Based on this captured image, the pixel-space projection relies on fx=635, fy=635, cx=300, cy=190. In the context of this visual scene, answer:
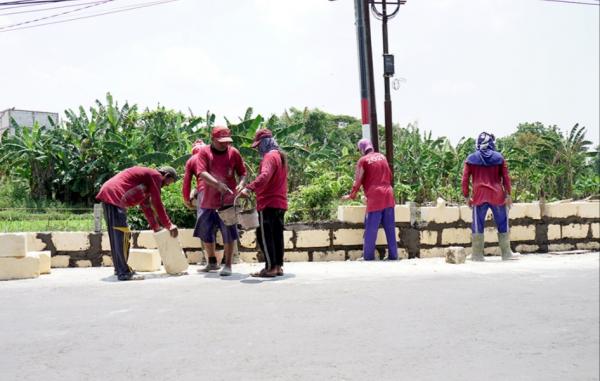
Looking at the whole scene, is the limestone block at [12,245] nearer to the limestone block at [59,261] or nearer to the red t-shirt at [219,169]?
the limestone block at [59,261]

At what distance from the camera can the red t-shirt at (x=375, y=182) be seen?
834 cm

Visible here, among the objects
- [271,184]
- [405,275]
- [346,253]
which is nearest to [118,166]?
[346,253]

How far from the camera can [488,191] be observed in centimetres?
820

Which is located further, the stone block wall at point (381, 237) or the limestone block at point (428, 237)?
the limestone block at point (428, 237)

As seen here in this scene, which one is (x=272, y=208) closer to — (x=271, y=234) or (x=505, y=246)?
(x=271, y=234)

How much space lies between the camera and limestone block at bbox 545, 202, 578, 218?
9.03 meters

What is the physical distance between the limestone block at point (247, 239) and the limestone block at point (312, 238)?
635mm

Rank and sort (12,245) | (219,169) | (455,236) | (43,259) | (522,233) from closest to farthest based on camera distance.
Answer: (219,169) → (12,245) → (43,259) → (455,236) → (522,233)

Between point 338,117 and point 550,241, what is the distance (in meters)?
44.3

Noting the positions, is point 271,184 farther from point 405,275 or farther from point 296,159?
point 296,159

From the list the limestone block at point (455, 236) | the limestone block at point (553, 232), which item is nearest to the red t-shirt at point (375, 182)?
the limestone block at point (455, 236)

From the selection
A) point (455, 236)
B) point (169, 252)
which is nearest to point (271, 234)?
point (169, 252)

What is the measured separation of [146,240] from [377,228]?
3057 millimetres

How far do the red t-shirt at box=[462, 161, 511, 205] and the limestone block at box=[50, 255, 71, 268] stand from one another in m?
5.32
